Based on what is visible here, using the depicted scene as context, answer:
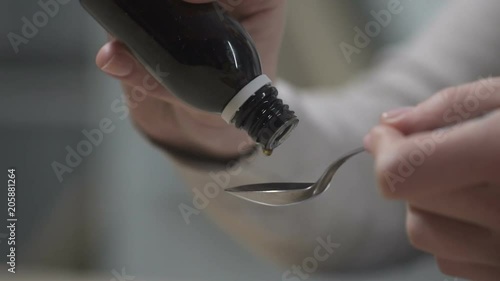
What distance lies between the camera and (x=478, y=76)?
61 cm

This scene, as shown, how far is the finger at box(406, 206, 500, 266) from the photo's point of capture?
0.30 meters

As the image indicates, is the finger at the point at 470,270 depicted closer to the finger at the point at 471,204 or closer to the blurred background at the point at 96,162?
the finger at the point at 471,204

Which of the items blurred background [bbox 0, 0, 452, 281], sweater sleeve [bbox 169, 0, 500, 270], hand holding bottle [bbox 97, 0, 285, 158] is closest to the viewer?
hand holding bottle [bbox 97, 0, 285, 158]

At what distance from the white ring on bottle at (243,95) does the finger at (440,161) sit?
0.08 meters

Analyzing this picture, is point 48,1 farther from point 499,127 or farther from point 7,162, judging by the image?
point 499,127

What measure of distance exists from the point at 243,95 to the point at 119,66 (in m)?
0.10

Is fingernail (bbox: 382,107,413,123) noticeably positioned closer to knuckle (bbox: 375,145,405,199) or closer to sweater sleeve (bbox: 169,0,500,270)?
knuckle (bbox: 375,145,405,199)

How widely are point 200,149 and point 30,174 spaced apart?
0.42 metres

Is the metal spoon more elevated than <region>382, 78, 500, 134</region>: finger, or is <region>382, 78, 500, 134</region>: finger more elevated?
<region>382, 78, 500, 134</region>: finger

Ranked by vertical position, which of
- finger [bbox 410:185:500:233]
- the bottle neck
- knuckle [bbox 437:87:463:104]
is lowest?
finger [bbox 410:185:500:233]

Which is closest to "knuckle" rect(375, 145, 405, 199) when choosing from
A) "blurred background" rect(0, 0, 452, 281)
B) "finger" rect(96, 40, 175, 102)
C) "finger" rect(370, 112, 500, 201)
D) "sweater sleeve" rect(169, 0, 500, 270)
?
"finger" rect(370, 112, 500, 201)

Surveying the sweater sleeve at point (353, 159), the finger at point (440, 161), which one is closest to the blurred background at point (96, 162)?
the sweater sleeve at point (353, 159)

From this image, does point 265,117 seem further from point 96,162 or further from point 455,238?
point 96,162

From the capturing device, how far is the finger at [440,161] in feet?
0.84
